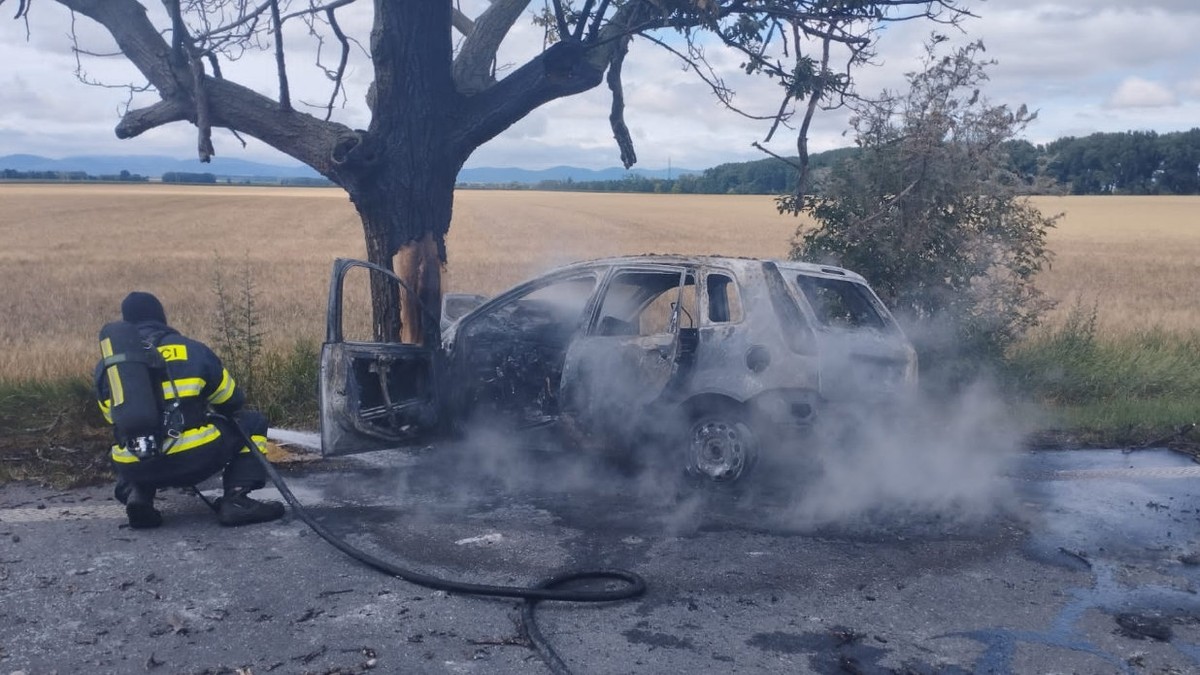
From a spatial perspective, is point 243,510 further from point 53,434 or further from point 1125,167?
point 1125,167

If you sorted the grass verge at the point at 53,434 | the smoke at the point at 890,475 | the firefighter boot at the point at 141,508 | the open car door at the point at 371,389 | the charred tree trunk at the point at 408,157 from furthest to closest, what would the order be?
the charred tree trunk at the point at 408,157
the grass verge at the point at 53,434
the open car door at the point at 371,389
the smoke at the point at 890,475
the firefighter boot at the point at 141,508

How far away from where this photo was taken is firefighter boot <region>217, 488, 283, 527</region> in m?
5.91

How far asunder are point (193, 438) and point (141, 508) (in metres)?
0.50

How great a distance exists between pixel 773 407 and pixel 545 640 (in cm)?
267

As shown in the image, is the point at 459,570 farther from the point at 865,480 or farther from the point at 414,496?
the point at 865,480

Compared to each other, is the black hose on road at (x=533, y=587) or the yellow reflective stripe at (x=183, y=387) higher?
the yellow reflective stripe at (x=183, y=387)

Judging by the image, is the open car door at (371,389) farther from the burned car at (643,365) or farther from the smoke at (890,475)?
the smoke at (890,475)

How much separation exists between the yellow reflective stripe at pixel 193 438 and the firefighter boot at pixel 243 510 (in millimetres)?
408

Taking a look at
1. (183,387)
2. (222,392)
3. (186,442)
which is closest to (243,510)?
(186,442)

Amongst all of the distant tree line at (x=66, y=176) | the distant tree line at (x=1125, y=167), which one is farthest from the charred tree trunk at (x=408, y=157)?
the distant tree line at (x=66, y=176)

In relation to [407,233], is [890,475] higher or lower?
lower

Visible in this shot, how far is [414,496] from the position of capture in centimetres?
673

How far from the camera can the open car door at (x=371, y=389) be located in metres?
6.54

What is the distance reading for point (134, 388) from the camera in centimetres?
543
